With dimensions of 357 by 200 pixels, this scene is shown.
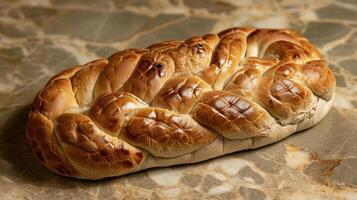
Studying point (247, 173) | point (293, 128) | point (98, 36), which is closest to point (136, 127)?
point (247, 173)

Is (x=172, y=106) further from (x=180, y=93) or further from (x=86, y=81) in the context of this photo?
(x=86, y=81)

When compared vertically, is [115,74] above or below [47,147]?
above

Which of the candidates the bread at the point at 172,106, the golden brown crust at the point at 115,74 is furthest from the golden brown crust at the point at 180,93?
the golden brown crust at the point at 115,74

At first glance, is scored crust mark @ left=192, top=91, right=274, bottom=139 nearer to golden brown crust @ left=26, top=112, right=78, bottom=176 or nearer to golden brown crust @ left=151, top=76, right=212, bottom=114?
golden brown crust @ left=151, top=76, right=212, bottom=114

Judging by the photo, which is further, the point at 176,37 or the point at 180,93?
the point at 176,37

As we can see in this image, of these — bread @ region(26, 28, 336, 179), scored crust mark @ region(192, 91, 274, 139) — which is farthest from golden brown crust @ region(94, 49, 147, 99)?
scored crust mark @ region(192, 91, 274, 139)

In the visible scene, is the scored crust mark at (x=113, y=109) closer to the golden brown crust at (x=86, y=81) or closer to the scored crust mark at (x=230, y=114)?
the golden brown crust at (x=86, y=81)

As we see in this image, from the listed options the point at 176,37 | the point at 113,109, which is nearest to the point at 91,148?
the point at 113,109
